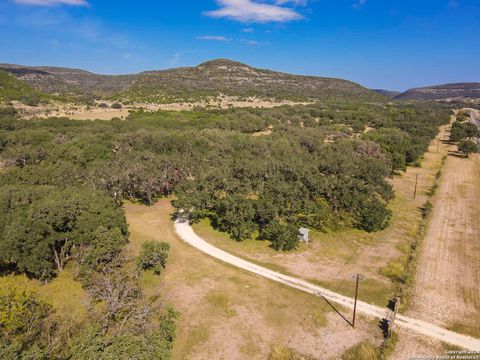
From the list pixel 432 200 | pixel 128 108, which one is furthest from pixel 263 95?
pixel 432 200

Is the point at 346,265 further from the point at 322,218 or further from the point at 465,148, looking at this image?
the point at 465,148

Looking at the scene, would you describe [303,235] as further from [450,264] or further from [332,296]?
[450,264]

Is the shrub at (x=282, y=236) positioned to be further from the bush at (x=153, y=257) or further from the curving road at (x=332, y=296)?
the bush at (x=153, y=257)

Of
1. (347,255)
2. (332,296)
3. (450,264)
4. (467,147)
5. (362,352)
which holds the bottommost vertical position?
(347,255)

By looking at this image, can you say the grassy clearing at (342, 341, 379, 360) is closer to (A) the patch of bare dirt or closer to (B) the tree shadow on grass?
(B) the tree shadow on grass

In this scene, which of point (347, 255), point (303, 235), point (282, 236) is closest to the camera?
point (347, 255)

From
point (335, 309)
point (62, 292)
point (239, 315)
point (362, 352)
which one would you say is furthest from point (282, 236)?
point (62, 292)
